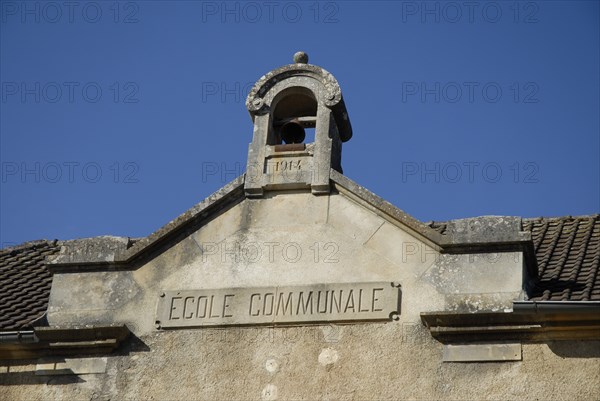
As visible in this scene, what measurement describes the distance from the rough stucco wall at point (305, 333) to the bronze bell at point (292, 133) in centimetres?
98

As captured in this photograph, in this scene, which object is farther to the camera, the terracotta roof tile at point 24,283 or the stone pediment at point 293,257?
the terracotta roof tile at point 24,283

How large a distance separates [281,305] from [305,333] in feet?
1.42

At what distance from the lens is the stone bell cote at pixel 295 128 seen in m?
15.2

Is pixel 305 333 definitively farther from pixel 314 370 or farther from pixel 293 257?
pixel 293 257

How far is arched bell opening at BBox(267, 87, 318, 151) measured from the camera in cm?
1582

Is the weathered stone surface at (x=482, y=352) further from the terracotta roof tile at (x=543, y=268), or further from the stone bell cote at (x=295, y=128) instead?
the stone bell cote at (x=295, y=128)

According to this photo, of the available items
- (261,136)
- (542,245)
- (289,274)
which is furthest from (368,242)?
(542,245)

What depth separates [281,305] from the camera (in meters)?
14.6

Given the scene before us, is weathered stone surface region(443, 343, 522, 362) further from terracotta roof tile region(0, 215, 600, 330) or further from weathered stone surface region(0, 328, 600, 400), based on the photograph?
terracotta roof tile region(0, 215, 600, 330)

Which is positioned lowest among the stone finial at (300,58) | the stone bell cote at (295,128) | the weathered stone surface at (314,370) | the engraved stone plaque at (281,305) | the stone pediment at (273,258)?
the weathered stone surface at (314,370)

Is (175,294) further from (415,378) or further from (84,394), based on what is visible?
(415,378)

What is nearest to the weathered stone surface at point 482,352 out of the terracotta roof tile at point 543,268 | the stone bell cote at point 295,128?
the terracotta roof tile at point 543,268

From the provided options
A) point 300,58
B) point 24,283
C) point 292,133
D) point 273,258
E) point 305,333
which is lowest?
point 305,333

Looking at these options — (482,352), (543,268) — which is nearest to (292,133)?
(543,268)
